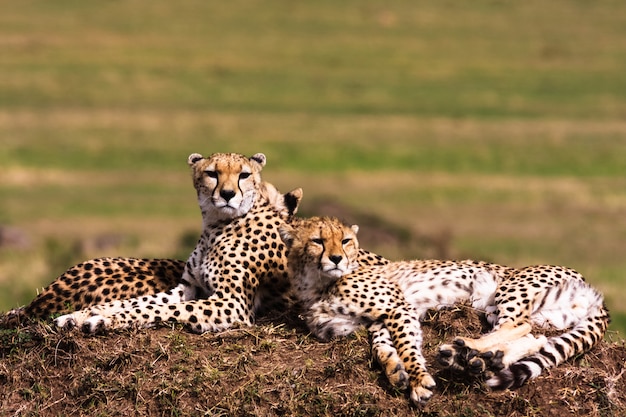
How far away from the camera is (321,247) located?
678 centimetres

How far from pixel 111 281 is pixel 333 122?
83.5ft

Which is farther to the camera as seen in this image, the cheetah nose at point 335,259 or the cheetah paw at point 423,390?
the cheetah nose at point 335,259

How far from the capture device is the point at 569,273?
7.10m

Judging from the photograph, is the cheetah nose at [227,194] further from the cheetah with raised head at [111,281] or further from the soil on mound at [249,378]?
the soil on mound at [249,378]

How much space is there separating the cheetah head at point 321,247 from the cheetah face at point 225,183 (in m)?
0.36

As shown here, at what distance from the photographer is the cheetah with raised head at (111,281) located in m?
7.16

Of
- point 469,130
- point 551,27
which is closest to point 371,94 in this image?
point 469,130

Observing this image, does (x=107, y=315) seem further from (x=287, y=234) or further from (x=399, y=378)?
(x=399, y=378)

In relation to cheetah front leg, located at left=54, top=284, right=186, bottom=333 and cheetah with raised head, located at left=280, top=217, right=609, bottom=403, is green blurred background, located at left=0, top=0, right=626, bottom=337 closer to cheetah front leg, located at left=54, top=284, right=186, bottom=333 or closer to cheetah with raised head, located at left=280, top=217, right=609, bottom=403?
cheetah front leg, located at left=54, top=284, right=186, bottom=333

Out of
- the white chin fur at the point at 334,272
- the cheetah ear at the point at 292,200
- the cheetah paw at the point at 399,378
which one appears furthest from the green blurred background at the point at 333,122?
the cheetah paw at the point at 399,378

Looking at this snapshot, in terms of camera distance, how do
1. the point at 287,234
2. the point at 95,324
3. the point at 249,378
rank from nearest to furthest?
the point at 249,378 < the point at 95,324 < the point at 287,234

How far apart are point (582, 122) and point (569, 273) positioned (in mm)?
27162

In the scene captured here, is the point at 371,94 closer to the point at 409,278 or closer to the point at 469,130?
the point at 469,130

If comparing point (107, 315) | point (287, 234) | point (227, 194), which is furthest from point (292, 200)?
point (107, 315)
